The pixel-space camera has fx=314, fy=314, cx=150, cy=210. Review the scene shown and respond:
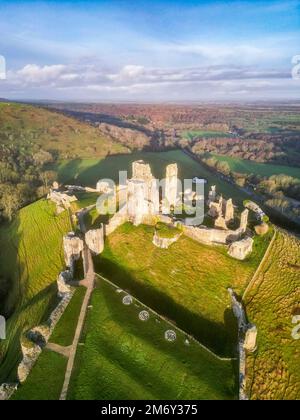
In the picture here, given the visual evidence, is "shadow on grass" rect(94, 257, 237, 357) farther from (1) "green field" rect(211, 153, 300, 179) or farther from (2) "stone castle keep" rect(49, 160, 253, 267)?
(1) "green field" rect(211, 153, 300, 179)

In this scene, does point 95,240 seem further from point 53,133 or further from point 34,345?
point 53,133

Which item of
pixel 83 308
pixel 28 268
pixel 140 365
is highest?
pixel 83 308

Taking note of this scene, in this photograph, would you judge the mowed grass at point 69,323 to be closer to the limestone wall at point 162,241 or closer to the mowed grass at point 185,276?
the mowed grass at point 185,276

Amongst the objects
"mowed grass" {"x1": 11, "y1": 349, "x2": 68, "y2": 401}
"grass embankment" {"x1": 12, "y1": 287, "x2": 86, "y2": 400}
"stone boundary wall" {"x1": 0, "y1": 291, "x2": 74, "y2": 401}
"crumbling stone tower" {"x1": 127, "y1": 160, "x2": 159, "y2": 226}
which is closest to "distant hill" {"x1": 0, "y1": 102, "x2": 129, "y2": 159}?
"crumbling stone tower" {"x1": 127, "y1": 160, "x2": 159, "y2": 226}

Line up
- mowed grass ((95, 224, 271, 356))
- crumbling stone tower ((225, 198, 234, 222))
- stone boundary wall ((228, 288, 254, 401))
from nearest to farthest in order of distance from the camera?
1. stone boundary wall ((228, 288, 254, 401))
2. mowed grass ((95, 224, 271, 356))
3. crumbling stone tower ((225, 198, 234, 222))

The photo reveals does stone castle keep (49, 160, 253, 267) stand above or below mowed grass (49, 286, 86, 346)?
above

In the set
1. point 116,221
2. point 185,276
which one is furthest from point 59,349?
point 116,221
